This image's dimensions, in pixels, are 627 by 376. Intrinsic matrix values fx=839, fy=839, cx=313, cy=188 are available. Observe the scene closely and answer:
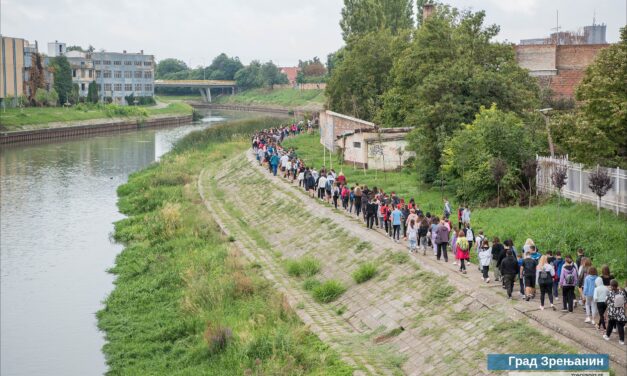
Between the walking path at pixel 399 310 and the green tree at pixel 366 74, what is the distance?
2641 centimetres

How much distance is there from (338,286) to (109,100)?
120 m

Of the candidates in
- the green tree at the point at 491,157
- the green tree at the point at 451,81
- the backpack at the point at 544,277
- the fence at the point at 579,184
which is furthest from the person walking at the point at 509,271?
the green tree at the point at 451,81

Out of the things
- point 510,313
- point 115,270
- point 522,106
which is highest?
point 522,106

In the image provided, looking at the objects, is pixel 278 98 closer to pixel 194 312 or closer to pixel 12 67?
pixel 12 67

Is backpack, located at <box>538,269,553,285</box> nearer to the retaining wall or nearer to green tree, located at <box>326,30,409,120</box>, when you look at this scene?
green tree, located at <box>326,30,409,120</box>

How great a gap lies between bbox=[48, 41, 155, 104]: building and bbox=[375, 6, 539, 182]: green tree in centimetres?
9452

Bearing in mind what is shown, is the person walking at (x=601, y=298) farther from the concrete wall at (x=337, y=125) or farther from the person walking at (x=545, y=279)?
the concrete wall at (x=337, y=125)

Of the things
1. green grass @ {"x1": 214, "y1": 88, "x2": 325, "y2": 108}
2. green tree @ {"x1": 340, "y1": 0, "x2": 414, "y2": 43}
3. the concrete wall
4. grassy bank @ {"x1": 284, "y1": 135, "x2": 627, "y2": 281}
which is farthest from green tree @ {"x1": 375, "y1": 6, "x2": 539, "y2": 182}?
green grass @ {"x1": 214, "y1": 88, "x2": 325, "y2": 108}

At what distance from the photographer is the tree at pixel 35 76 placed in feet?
353

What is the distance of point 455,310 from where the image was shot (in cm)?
1839

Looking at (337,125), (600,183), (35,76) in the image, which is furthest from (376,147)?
(35,76)

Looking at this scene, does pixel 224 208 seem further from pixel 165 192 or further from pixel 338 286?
pixel 338 286

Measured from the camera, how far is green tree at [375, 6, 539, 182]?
35125 mm

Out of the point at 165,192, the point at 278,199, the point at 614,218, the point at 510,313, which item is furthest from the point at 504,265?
the point at 165,192
